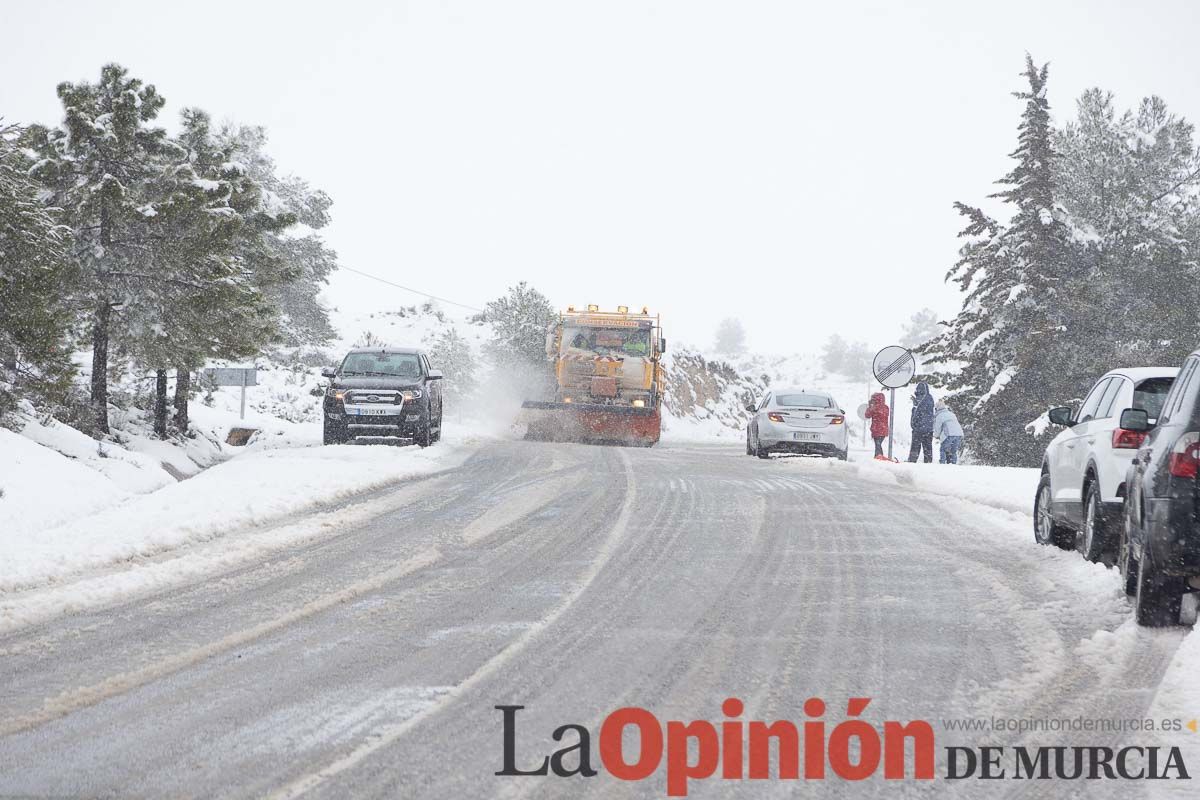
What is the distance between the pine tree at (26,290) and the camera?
46.3ft

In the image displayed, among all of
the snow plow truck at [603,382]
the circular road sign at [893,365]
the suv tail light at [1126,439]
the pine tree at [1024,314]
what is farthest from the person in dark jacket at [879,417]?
the suv tail light at [1126,439]

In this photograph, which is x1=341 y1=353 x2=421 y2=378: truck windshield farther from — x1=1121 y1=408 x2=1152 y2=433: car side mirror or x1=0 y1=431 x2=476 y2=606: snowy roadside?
x1=1121 y1=408 x2=1152 y2=433: car side mirror

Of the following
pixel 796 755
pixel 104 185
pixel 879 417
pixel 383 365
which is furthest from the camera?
pixel 879 417

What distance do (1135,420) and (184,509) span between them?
781cm

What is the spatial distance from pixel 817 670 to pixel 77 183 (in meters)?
18.5

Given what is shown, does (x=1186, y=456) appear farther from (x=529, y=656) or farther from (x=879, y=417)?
(x=879, y=417)

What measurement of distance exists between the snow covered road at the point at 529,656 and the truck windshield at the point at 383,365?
1137 centimetres

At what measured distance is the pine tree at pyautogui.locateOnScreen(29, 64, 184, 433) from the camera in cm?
1902

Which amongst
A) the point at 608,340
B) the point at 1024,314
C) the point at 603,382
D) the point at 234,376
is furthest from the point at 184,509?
the point at 1024,314

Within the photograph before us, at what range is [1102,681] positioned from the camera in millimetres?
4852

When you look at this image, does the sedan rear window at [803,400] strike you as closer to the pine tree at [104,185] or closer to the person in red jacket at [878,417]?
the person in red jacket at [878,417]

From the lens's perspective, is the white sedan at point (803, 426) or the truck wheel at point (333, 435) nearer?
the truck wheel at point (333, 435)

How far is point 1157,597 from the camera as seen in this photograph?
19.1ft

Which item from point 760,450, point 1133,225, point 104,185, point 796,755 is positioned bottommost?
point 796,755
